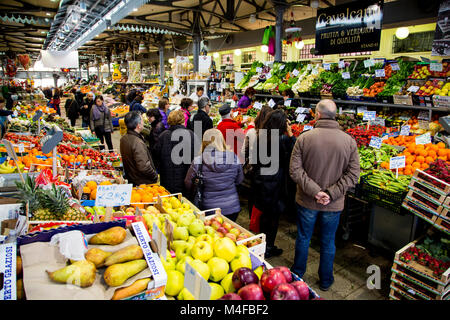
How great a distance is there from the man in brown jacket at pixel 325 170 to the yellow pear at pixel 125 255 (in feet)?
5.95

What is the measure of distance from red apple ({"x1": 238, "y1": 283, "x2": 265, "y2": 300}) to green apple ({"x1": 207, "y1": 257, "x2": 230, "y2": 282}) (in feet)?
Answer: 0.75

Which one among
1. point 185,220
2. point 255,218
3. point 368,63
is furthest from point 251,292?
point 368,63

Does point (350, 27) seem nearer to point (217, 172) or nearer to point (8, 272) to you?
point (217, 172)

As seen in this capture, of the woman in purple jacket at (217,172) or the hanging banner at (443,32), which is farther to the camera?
the hanging banner at (443,32)

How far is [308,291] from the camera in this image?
150cm

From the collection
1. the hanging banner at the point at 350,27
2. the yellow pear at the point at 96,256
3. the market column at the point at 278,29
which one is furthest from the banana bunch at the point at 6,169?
the market column at the point at 278,29

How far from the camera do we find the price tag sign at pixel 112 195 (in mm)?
1918

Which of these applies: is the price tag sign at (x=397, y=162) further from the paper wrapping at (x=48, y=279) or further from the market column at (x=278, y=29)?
the market column at (x=278, y=29)

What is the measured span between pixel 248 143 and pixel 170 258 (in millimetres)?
2167

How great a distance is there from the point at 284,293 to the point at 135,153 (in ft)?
8.87

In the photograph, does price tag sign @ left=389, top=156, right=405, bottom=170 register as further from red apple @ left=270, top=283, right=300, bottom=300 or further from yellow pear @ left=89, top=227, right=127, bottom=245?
yellow pear @ left=89, top=227, right=127, bottom=245

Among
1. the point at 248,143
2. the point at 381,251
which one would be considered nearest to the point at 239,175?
the point at 248,143

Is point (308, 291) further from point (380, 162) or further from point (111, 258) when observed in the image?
point (380, 162)

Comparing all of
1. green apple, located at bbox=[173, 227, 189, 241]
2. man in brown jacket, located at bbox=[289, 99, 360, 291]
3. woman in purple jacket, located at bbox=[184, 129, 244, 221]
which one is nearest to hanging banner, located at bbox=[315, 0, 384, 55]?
man in brown jacket, located at bbox=[289, 99, 360, 291]
